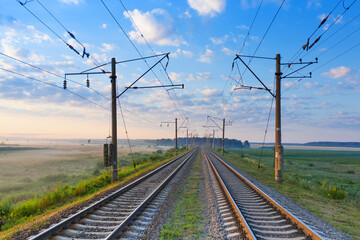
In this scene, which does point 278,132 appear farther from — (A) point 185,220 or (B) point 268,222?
(A) point 185,220

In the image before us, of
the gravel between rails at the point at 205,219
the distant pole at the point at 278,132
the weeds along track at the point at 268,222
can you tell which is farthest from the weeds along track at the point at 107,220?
the distant pole at the point at 278,132

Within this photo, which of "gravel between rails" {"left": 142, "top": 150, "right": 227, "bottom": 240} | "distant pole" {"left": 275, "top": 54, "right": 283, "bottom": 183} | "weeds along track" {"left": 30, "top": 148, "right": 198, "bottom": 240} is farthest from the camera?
"distant pole" {"left": 275, "top": 54, "right": 283, "bottom": 183}

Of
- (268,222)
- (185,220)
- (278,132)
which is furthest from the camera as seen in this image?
(278,132)

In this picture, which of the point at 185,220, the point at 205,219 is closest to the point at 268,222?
the point at 205,219

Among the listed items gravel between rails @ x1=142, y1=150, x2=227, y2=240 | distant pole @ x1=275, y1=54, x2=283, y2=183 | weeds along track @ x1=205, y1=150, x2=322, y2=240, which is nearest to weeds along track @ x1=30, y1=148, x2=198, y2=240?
gravel between rails @ x1=142, y1=150, x2=227, y2=240

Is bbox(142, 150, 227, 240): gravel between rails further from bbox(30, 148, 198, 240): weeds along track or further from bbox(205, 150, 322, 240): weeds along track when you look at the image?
bbox(205, 150, 322, 240): weeds along track

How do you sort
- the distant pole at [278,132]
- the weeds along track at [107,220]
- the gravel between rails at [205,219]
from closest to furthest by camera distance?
the weeds along track at [107,220] → the gravel between rails at [205,219] → the distant pole at [278,132]

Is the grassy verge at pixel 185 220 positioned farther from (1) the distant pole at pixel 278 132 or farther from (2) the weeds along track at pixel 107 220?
(1) the distant pole at pixel 278 132

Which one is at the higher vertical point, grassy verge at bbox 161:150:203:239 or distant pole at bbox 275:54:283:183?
distant pole at bbox 275:54:283:183

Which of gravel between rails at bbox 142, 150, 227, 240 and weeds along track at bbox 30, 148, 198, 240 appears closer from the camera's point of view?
weeds along track at bbox 30, 148, 198, 240

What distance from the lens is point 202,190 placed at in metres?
11.9

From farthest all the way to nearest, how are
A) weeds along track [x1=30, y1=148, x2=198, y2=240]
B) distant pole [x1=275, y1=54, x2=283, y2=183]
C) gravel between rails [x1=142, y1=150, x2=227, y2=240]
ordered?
1. distant pole [x1=275, y1=54, x2=283, y2=183]
2. gravel between rails [x1=142, y1=150, x2=227, y2=240]
3. weeds along track [x1=30, y1=148, x2=198, y2=240]

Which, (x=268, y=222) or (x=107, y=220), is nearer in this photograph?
(x=268, y=222)

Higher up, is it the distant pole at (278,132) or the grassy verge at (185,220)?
the distant pole at (278,132)
